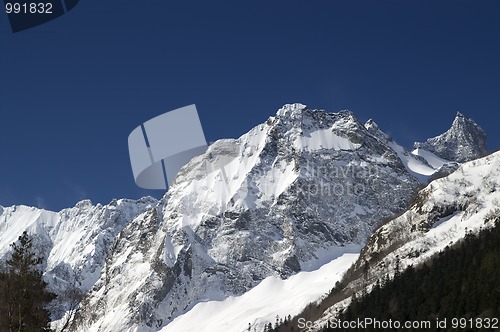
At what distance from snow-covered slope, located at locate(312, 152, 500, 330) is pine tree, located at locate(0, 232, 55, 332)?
431 feet

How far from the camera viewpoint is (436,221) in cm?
18050

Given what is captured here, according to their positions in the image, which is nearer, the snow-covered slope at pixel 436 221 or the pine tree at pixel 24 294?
the pine tree at pixel 24 294

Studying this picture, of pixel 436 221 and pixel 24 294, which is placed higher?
pixel 24 294

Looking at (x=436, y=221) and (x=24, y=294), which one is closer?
(x=24, y=294)

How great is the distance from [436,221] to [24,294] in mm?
169835

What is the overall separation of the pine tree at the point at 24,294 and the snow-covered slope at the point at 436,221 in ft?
431

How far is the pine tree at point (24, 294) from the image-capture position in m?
22.6

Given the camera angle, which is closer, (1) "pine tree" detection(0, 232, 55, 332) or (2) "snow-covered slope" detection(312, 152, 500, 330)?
(1) "pine tree" detection(0, 232, 55, 332)

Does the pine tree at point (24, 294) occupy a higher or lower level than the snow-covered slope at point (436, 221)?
higher

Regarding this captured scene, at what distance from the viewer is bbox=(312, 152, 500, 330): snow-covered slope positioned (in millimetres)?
159750

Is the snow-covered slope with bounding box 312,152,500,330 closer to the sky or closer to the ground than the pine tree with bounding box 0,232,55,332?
closer to the ground

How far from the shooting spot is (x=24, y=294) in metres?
23.2

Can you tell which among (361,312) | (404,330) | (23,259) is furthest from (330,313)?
(23,259)

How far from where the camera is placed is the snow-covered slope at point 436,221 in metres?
160
